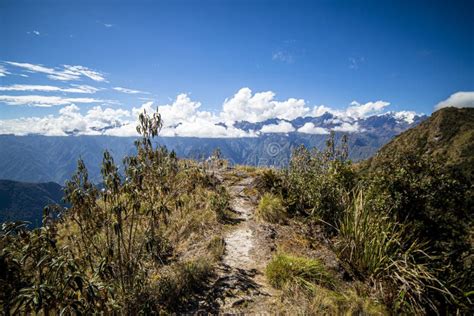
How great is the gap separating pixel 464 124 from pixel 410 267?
161446mm

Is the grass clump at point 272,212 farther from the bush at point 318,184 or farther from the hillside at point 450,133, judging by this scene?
the hillside at point 450,133

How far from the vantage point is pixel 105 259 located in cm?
361

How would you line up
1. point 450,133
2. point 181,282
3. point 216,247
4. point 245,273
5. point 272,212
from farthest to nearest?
1. point 450,133
2. point 272,212
3. point 216,247
4. point 245,273
5. point 181,282

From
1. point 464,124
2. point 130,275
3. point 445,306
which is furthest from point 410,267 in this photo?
point 464,124

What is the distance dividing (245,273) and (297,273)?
1265mm

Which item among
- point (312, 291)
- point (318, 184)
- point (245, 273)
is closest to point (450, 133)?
point (318, 184)

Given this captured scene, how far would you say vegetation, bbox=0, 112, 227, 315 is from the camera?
10.0 feet

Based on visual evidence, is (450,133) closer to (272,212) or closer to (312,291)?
(272,212)

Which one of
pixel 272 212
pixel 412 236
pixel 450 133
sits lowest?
pixel 272 212

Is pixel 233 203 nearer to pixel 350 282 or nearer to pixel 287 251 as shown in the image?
pixel 287 251

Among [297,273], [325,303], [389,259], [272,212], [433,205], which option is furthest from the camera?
[272,212]

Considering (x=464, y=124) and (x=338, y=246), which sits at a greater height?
(x=464, y=124)

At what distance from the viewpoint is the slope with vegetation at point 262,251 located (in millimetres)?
3776

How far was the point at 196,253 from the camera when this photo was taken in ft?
24.6
